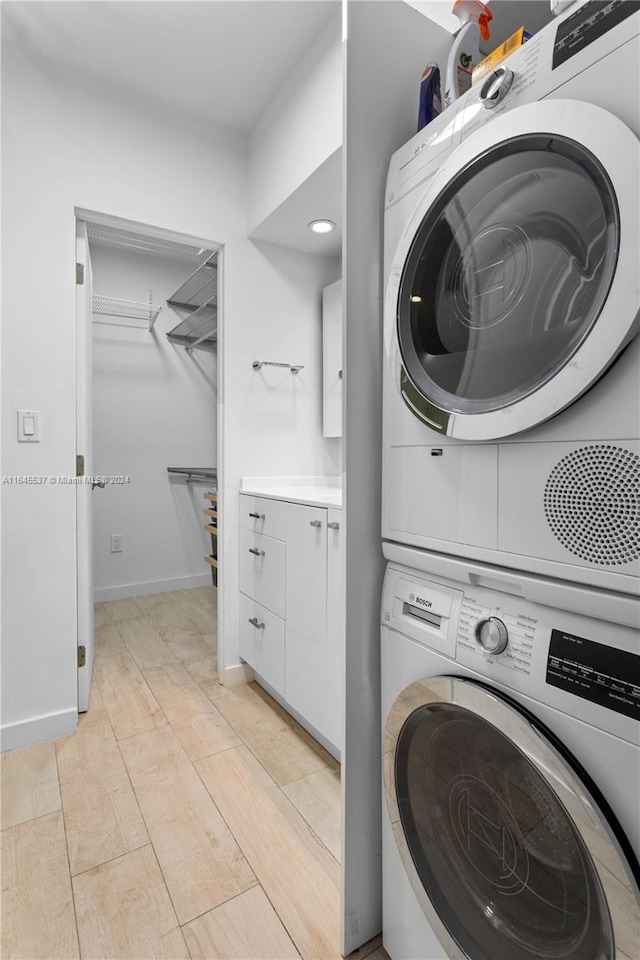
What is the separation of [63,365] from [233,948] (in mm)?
1800

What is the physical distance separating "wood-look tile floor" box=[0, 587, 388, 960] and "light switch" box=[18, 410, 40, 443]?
3.70ft

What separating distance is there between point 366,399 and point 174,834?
51.4 inches

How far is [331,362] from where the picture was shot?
2.28 metres

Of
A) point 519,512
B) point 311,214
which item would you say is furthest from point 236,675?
point 311,214

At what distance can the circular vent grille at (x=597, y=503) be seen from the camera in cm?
55

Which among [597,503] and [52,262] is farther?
[52,262]

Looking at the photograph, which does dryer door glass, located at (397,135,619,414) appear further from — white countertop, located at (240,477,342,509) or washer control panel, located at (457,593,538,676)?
white countertop, located at (240,477,342,509)

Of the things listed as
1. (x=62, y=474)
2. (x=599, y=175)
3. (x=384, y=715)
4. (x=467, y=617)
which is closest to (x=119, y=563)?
(x=62, y=474)

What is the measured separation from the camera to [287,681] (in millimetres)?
1729

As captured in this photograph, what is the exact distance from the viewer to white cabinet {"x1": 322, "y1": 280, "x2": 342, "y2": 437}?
221cm

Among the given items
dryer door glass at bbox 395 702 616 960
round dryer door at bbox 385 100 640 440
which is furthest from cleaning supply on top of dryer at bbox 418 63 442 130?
dryer door glass at bbox 395 702 616 960

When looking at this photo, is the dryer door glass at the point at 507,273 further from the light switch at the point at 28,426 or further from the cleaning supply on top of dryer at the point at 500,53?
the light switch at the point at 28,426

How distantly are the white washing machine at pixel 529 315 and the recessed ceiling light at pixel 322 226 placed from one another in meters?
1.20

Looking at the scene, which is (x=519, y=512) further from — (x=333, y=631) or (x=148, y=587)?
(x=148, y=587)
